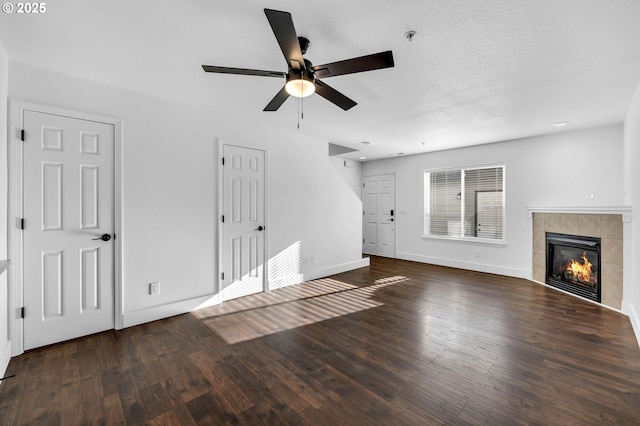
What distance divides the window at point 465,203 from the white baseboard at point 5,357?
639cm

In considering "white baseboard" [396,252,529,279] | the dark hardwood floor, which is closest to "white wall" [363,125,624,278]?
"white baseboard" [396,252,529,279]

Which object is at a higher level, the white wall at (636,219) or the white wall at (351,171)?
the white wall at (351,171)

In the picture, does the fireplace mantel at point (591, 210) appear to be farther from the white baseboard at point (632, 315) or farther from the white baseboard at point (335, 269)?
the white baseboard at point (335, 269)

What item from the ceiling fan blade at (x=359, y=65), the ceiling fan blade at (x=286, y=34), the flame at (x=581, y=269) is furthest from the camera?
the flame at (x=581, y=269)

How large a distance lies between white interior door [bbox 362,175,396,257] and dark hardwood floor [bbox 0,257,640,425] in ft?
11.4

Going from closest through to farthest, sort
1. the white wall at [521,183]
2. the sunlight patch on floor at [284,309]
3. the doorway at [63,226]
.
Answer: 1. the doorway at [63,226]
2. the sunlight patch on floor at [284,309]
3. the white wall at [521,183]

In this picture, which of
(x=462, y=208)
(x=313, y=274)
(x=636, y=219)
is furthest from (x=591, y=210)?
(x=313, y=274)

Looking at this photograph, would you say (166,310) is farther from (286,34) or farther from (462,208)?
(462,208)

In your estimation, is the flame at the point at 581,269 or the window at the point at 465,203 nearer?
the flame at the point at 581,269

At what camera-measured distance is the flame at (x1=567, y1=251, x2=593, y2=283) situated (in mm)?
3924

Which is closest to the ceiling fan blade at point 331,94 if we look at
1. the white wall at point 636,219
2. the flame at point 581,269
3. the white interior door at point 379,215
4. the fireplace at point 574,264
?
the white wall at point 636,219

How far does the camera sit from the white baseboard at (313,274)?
14.4 feet

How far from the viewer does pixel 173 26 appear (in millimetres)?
1945

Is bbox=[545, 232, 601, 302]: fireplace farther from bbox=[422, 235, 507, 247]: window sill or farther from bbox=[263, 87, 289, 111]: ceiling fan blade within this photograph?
bbox=[263, 87, 289, 111]: ceiling fan blade
